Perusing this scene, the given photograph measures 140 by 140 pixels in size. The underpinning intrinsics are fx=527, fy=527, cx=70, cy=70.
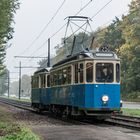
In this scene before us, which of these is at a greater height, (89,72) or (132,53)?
(132,53)

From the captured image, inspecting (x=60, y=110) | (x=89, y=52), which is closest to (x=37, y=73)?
(x=60, y=110)

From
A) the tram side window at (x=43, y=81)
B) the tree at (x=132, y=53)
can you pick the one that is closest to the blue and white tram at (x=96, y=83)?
the tram side window at (x=43, y=81)

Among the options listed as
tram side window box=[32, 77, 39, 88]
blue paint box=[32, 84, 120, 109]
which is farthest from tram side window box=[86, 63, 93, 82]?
tram side window box=[32, 77, 39, 88]

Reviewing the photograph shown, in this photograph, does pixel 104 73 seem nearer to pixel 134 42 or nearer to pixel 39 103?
pixel 39 103

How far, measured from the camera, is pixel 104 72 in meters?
26.0

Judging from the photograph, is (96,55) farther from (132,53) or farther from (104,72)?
(132,53)

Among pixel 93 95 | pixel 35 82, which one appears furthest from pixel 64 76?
pixel 35 82

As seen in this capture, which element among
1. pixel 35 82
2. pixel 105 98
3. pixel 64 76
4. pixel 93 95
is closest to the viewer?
pixel 93 95

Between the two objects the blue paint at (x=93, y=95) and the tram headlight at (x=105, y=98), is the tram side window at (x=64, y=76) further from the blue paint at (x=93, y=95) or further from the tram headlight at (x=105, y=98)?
the tram headlight at (x=105, y=98)

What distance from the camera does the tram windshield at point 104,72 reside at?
84.8ft

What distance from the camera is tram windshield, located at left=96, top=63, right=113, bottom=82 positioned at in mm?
25844

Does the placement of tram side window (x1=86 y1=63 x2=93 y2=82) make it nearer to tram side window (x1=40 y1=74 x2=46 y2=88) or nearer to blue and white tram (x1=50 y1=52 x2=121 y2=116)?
blue and white tram (x1=50 y1=52 x2=121 y2=116)

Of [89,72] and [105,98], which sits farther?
[105,98]

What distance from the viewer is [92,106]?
83.9 feet
